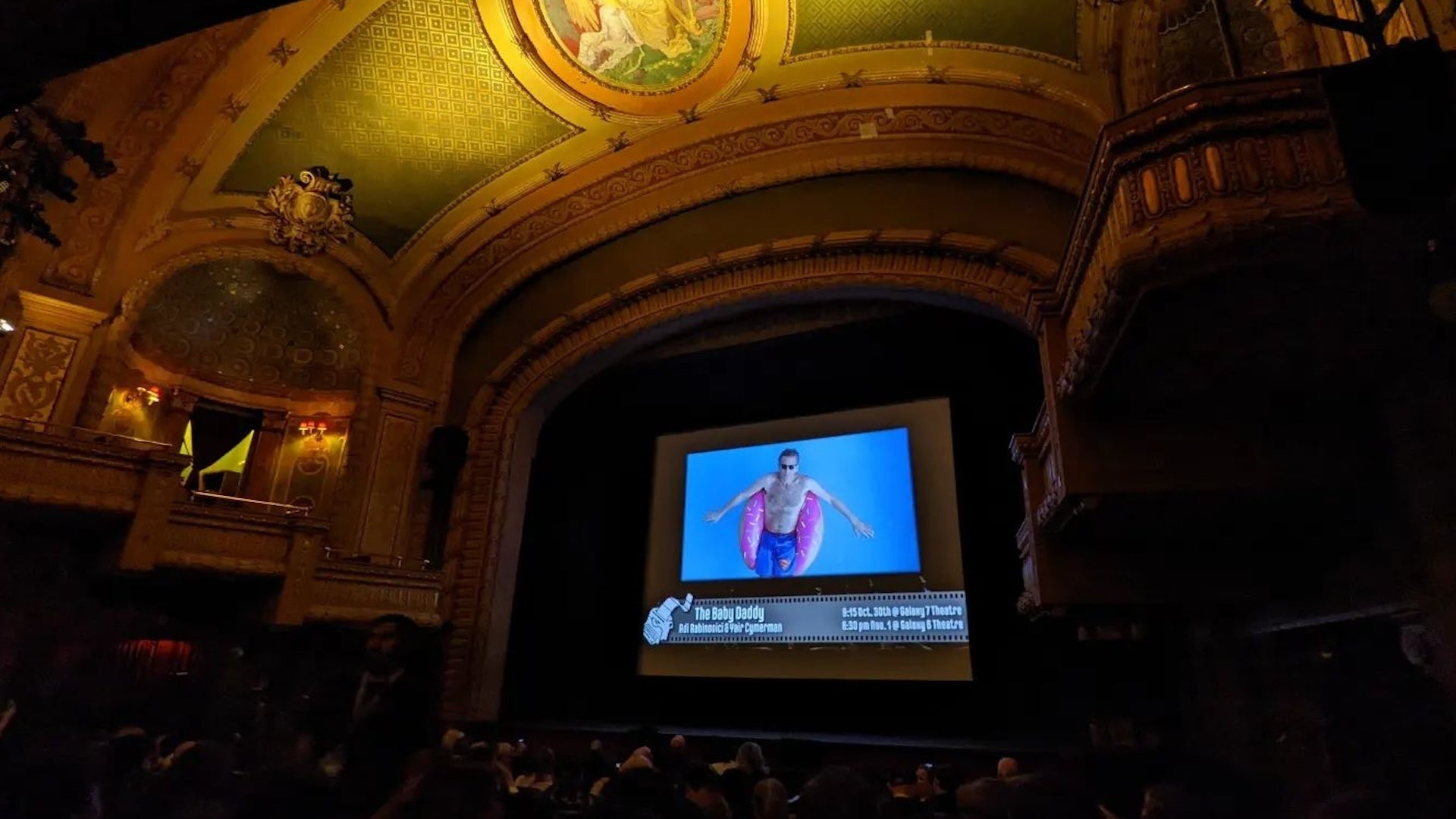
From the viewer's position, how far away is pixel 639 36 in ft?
22.0

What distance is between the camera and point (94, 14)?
1.58 meters

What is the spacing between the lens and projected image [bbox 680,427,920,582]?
23.8 feet

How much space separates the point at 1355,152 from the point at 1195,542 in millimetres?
2289

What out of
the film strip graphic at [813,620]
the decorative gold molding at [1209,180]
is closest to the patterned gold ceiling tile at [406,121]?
the film strip graphic at [813,620]

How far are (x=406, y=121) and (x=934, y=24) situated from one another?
5.14 m

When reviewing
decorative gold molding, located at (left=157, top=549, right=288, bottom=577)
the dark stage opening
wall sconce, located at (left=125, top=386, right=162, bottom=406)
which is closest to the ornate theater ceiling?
the dark stage opening

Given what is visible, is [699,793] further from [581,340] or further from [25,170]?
[581,340]

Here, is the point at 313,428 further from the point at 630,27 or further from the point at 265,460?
the point at 630,27

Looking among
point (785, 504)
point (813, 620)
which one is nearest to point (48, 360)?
point (785, 504)

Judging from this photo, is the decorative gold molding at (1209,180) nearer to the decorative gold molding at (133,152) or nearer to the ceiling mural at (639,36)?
the ceiling mural at (639,36)

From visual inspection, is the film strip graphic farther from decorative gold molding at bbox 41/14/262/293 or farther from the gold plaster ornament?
decorative gold molding at bbox 41/14/262/293

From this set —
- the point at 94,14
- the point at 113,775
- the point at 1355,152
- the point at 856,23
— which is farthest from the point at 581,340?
the point at 1355,152

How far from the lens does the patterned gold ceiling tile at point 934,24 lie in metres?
5.73

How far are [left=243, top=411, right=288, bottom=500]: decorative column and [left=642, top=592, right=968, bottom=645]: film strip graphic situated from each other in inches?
198
